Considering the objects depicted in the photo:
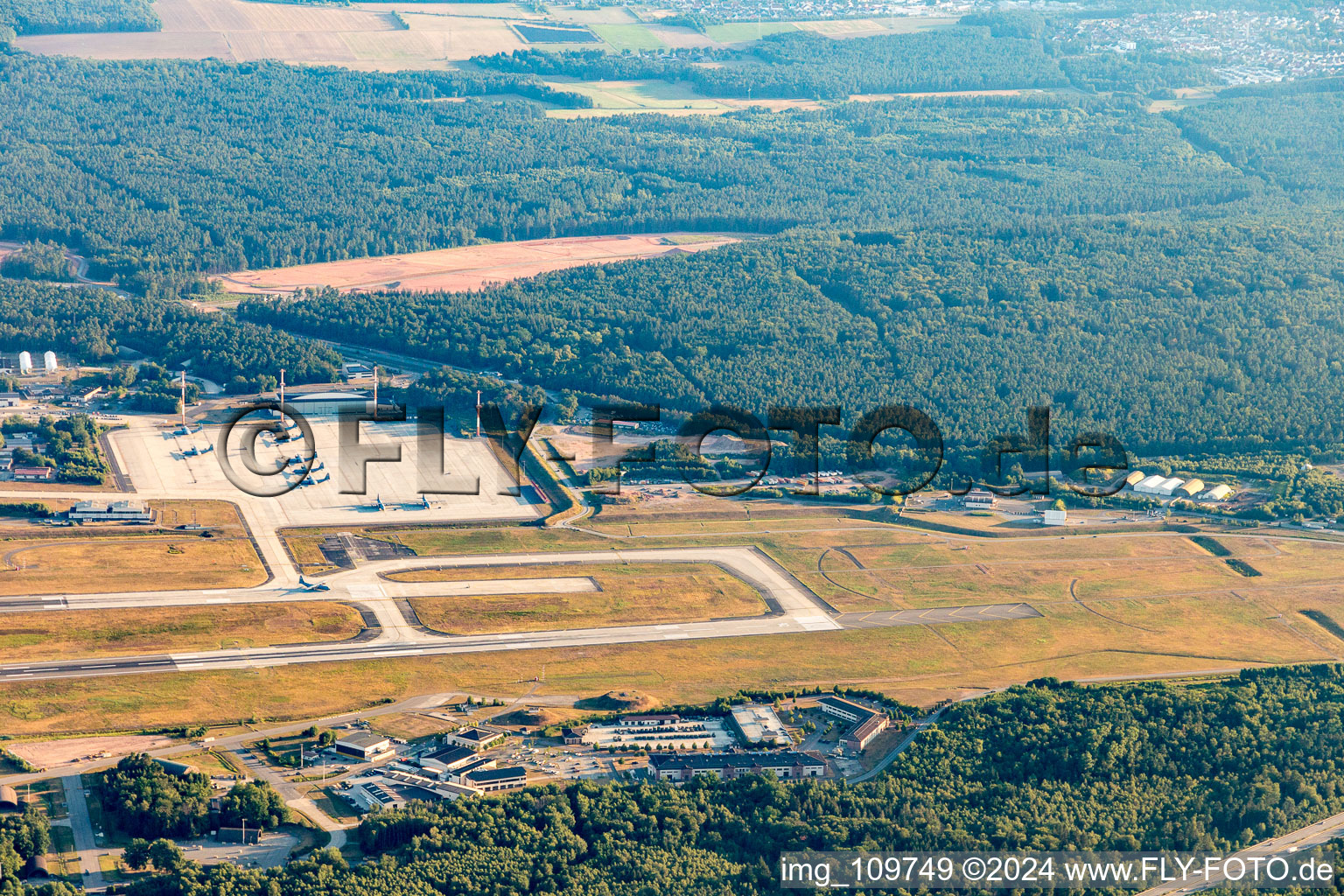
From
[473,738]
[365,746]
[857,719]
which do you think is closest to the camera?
[365,746]

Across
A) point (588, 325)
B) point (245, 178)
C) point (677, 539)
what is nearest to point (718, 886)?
point (677, 539)

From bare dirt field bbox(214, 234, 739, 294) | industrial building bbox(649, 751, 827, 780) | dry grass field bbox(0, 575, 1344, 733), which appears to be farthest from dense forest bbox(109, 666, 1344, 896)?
bare dirt field bbox(214, 234, 739, 294)

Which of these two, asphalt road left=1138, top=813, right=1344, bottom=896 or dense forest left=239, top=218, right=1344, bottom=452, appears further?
dense forest left=239, top=218, right=1344, bottom=452

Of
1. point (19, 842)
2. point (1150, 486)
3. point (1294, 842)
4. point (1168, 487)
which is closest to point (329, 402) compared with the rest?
point (1150, 486)

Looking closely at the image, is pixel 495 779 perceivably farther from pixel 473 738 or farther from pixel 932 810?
pixel 932 810

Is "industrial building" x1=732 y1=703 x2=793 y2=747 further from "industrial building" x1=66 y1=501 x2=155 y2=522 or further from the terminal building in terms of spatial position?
the terminal building

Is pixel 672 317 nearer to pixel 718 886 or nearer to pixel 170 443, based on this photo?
pixel 170 443
